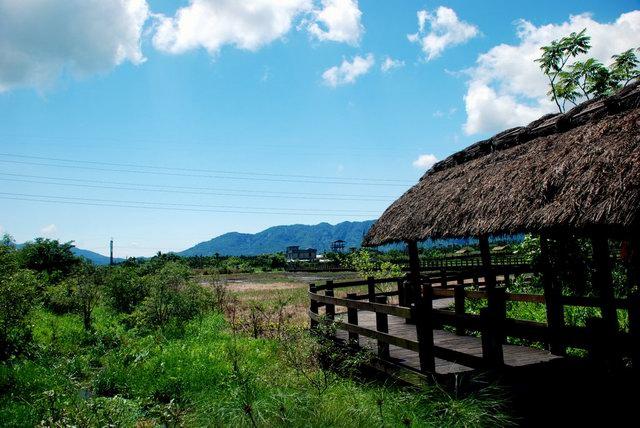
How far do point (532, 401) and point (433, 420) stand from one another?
151 centimetres

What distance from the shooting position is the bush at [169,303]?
50.2 ft

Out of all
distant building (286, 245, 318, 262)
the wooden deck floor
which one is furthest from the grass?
distant building (286, 245, 318, 262)

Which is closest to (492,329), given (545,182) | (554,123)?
(545,182)

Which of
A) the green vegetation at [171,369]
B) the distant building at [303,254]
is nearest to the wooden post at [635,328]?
the green vegetation at [171,369]

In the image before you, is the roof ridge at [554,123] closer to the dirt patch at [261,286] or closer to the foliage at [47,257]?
the dirt patch at [261,286]

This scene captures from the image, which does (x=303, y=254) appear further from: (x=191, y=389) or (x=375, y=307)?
(x=375, y=307)

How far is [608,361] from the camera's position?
5180mm

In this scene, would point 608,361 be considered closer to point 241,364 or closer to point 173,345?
point 241,364

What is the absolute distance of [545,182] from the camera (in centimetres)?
668

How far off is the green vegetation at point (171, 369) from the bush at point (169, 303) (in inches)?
1.6

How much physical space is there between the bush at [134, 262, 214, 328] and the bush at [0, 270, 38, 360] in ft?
13.9

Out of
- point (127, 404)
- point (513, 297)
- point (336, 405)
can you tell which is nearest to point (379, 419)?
point (336, 405)

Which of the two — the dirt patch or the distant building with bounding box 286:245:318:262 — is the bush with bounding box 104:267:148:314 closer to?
the dirt patch

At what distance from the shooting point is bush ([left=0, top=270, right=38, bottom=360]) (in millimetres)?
10597
